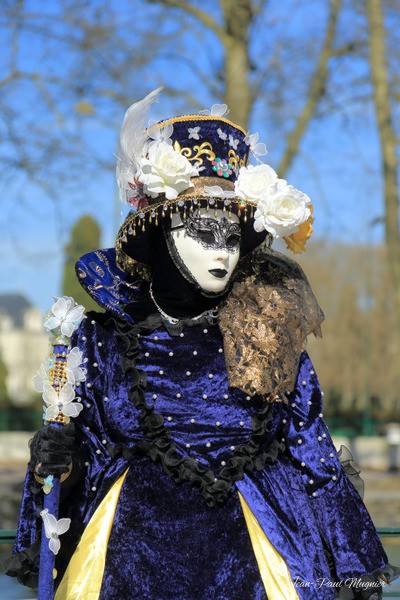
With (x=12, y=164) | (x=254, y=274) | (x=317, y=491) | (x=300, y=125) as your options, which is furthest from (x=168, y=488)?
(x=300, y=125)

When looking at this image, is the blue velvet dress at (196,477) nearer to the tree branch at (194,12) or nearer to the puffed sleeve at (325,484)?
the puffed sleeve at (325,484)

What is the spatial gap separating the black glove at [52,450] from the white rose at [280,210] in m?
0.79

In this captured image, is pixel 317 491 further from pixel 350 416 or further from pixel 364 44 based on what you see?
pixel 350 416

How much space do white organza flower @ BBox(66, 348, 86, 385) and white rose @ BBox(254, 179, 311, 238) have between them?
63cm

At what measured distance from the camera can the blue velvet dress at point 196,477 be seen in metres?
2.56

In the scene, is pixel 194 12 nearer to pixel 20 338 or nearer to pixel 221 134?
pixel 221 134

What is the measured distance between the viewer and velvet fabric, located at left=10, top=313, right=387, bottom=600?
2561 millimetres

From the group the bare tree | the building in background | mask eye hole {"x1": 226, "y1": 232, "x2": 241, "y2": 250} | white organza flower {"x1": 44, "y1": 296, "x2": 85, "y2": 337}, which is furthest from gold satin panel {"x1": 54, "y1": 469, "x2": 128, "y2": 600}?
the building in background

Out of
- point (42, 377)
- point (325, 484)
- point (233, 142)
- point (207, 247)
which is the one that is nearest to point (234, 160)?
point (233, 142)

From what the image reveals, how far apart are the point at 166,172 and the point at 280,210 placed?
1.11 ft

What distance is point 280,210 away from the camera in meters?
2.71

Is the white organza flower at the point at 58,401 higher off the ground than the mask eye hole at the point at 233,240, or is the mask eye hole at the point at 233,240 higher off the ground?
the mask eye hole at the point at 233,240

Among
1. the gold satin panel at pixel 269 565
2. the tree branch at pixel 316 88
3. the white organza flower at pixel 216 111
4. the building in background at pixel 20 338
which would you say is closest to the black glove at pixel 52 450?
the gold satin panel at pixel 269 565

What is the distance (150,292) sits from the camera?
292 cm
